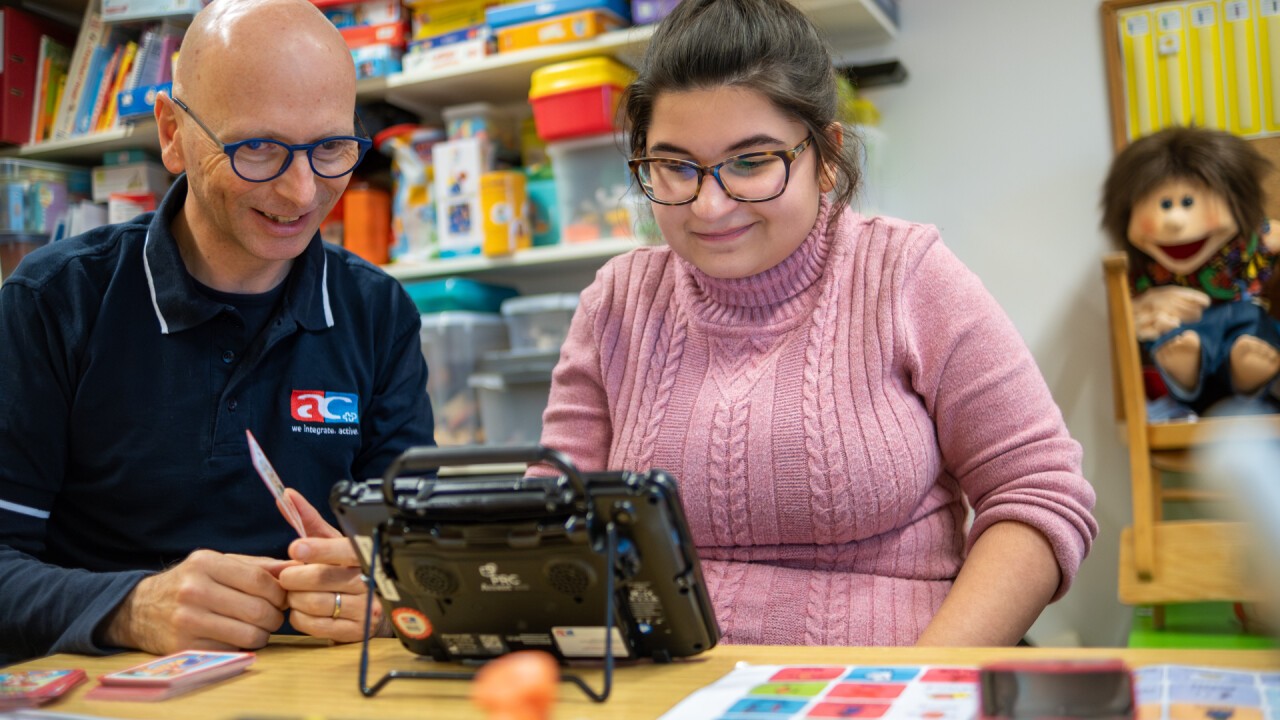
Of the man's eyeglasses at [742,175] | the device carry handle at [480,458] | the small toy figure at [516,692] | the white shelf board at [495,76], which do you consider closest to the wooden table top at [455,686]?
the device carry handle at [480,458]

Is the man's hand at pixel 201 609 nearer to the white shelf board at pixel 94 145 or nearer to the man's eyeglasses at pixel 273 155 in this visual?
the man's eyeglasses at pixel 273 155

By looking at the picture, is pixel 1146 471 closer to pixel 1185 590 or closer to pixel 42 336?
pixel 1185 590

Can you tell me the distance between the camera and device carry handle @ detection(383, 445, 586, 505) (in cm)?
68

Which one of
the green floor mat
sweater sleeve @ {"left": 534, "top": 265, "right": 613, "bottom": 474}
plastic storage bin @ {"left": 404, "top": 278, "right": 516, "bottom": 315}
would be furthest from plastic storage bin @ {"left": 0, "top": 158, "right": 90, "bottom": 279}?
the green floor mat

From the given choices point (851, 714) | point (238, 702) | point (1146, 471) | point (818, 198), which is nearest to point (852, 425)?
point (818, 198)

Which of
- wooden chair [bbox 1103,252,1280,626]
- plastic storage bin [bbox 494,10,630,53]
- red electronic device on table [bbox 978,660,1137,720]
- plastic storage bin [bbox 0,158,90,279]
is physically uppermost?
plastic storage bin [bbox 494,10,630,53]

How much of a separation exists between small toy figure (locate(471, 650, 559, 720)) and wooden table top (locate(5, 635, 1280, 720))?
0.83ft

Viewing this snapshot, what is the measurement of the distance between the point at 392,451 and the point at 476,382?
98 cm

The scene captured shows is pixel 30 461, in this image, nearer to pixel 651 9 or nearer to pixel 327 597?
pixel 327 597

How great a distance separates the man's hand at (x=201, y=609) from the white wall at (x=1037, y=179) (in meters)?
1.60

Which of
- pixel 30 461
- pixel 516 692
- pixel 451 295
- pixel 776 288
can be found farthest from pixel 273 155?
pixel 451 295

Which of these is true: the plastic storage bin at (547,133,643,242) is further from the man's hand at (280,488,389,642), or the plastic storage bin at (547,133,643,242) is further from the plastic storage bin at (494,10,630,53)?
the man's hand at (280,488,389,642)

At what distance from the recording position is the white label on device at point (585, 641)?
2.44 feet

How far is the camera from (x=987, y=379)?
1.09 metres
